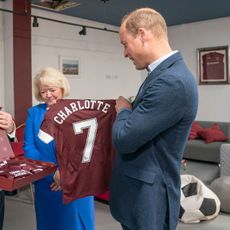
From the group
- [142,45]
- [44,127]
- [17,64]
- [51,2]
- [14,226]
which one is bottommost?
[14,226]

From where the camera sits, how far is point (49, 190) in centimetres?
202

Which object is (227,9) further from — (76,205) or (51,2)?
(76,205)

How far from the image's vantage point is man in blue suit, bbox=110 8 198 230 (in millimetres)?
1129

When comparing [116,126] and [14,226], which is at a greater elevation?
[116,126]

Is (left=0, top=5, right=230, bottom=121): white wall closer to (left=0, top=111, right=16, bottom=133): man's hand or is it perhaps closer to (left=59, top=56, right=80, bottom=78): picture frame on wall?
(left=59, top=56, right=80, bottom=78): picture frame on wall

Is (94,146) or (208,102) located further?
(208,102)

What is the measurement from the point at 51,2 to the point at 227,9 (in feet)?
10.7

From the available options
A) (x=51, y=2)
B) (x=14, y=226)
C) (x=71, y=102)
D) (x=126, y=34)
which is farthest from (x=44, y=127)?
(x=51, y=2)

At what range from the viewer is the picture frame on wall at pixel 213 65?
670 cm

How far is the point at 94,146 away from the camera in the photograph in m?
1.61

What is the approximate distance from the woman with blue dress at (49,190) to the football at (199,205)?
1085mm

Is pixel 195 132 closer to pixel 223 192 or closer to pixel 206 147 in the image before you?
pixel 206 147

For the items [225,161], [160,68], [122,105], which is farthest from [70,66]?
[160,68]

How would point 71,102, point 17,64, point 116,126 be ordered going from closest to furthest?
point 116,126, point 71,102, point 17,64
